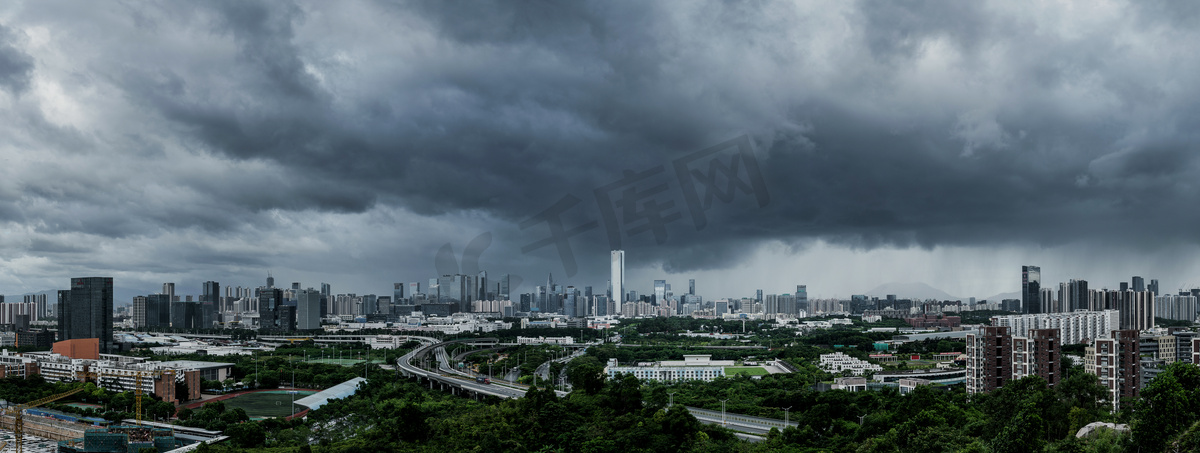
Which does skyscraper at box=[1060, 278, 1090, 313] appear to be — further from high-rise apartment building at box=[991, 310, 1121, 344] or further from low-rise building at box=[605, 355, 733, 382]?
low-rise building at box=[605, 355, 733, 382]

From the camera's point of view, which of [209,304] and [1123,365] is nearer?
[1123,365]

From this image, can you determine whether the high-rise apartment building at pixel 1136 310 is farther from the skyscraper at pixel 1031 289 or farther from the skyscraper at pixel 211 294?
the skyscraper at pixel 211 294

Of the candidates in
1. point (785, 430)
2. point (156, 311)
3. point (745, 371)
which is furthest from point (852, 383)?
point (156, 311)

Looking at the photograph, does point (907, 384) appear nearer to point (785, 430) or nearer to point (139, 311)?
point (785, 430)

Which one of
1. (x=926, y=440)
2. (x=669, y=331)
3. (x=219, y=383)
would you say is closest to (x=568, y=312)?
(x=669, y=331)

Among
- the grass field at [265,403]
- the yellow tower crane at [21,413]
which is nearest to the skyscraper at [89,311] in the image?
the yellow tower crane at [21,413]

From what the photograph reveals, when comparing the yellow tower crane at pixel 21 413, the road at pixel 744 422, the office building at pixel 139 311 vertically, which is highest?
the road at pixel 744 422
